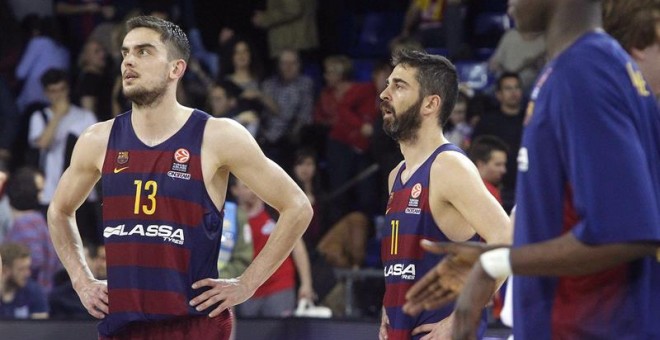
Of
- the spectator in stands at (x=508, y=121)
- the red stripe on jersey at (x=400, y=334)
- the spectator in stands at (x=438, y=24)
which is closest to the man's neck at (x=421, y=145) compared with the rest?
the red stripe on jersey at (x=400, y=334)

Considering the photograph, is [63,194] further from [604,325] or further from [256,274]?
[604,325]

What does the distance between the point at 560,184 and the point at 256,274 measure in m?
2.95

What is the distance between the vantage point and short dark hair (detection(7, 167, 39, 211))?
10930 mm

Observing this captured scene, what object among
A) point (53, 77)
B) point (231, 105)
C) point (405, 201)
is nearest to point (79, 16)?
point (53, 77)

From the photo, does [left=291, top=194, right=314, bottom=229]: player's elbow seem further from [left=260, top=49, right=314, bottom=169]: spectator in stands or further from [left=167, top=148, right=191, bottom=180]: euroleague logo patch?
[left=260, top=49, right=314, bottom=169]: spectator in stands

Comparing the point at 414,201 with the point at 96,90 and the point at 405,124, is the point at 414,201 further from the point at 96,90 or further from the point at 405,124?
the point at 96,90

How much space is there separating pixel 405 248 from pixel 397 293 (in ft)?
0.68

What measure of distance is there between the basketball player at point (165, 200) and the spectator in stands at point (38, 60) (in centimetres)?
776

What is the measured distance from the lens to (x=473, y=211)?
18.6 ft

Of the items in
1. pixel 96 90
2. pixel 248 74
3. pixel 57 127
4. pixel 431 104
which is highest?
pixel 248 74

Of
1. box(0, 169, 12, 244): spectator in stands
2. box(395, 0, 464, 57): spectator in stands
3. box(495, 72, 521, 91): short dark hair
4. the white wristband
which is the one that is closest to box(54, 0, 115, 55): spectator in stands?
box(0, 169, 12, 244): spectator in stands

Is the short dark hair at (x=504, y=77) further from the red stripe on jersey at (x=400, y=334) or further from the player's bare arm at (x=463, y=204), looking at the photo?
the red stripe on jersey at (x=400, y=334)

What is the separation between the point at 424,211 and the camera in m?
5.81

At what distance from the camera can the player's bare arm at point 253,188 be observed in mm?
5785
